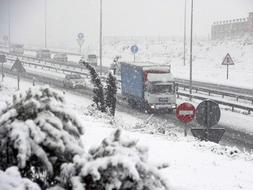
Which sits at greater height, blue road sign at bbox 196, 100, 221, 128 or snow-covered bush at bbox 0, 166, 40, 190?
snow-covered bush at bbox 0, 166, 40, 190

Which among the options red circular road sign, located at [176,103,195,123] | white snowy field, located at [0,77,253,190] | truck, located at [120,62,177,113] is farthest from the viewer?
truck, located at [120,62,177,113]

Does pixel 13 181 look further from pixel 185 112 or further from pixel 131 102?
pixel 131 102

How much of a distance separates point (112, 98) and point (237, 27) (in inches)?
2310

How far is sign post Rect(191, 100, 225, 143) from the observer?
14.7m

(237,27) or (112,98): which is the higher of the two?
(237,27)

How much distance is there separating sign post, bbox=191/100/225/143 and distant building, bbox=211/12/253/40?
62.9 metres

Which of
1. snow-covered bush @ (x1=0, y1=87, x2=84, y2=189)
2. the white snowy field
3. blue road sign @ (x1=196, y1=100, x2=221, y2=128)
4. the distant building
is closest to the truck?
the white snowy field

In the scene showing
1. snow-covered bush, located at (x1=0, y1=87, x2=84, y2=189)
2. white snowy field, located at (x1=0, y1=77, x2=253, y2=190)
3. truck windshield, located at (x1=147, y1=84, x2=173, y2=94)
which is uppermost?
snow-covered bush, located at (x1=0, y1=87, x2=84, y2=189)

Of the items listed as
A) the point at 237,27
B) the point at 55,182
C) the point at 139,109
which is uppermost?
the point at 237,27

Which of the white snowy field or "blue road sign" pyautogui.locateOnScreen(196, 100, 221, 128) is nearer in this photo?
the white snowy field

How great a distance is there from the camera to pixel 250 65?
194 feet

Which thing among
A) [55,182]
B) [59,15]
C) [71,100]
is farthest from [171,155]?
[59,15]

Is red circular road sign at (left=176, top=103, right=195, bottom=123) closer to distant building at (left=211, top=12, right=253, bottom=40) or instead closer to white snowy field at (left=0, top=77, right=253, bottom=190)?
white snowy field at (left=0, top=77, right=253, bottom=190)

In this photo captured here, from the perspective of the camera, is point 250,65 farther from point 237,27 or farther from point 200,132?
point 200,132
